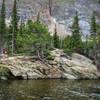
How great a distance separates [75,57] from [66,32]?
76.0 metres

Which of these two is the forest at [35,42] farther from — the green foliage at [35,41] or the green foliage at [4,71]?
the green foliage at [4,71]

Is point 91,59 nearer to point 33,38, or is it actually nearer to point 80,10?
point 33,38

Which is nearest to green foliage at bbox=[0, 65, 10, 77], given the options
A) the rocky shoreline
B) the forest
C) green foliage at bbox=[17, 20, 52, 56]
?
the rocky shoreline

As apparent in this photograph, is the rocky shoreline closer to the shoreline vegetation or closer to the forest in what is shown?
the shoreline vegetation

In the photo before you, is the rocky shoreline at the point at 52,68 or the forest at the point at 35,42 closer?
the rocky shoreline at the point at 52,68

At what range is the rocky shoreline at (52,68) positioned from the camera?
71.4 m

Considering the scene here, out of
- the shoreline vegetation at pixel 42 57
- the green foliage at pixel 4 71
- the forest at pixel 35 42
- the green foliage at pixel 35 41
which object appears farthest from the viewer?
the forest at pixel 35 42

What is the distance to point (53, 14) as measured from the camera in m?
Answer: 175

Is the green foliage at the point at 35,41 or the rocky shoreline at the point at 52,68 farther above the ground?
the green foliage at the point at 35,41

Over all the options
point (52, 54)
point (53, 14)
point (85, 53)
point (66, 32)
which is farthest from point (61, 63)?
point (53, 14)

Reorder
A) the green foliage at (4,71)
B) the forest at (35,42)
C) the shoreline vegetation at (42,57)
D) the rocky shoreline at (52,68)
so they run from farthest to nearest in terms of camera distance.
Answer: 1. the forest at (35,42)
2. the shoreline vegetation at (42,57)
3. the rocky shoreline at (52,68)
4. the green foliage at (4,71)

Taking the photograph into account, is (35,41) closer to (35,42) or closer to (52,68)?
(35,42)

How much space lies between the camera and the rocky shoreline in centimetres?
7138

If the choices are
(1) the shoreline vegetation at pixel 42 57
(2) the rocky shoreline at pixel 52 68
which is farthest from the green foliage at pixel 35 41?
(2) the rocky shoreline at pixel 52 68
